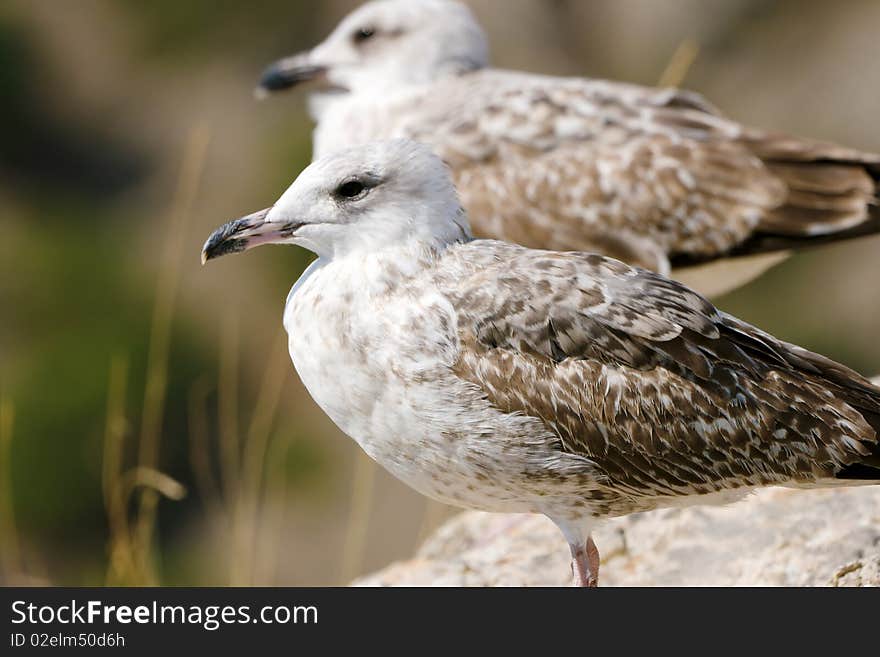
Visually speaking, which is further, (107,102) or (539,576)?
(107,102)

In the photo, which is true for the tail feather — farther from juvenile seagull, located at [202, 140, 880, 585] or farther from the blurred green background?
the blurred green background

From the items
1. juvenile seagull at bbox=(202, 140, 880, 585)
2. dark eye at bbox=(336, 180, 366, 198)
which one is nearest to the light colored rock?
juvenile seagull at bbox=(202, 140, 880, 585)

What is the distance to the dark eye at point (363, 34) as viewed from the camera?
645 centimetres

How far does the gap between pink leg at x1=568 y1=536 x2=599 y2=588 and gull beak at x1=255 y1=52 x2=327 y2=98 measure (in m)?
3.45

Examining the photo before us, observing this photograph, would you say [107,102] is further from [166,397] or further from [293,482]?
[293,482]

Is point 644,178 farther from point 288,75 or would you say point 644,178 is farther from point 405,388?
point 405,388

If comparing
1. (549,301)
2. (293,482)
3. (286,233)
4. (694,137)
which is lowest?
(549,301)

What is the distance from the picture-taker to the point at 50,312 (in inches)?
581

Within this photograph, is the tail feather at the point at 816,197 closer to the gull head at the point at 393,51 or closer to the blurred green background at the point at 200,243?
the gull head at the point at 393,51

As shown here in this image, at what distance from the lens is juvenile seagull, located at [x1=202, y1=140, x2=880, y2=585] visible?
335 centimetres

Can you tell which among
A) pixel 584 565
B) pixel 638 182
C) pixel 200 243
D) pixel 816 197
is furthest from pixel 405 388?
pixel 200 243

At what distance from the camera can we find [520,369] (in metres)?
3.41

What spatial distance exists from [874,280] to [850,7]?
4.29 m

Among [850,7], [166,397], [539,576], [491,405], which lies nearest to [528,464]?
[491,405]
